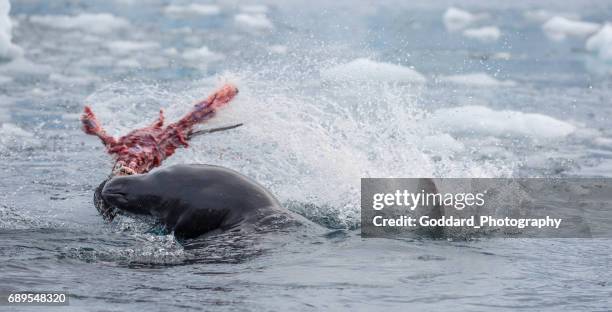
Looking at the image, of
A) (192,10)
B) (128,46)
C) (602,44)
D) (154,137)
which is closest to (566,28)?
(602,44)

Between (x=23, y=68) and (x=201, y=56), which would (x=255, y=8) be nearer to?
(x=201, y=56)

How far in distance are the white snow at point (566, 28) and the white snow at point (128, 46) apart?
29.5ft

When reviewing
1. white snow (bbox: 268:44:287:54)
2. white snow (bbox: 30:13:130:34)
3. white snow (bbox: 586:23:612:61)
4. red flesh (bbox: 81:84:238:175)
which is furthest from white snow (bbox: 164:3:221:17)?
red flesh (bbox: 81:84:238:175)

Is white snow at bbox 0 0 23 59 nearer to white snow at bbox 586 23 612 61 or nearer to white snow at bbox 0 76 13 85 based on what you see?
white snow at bbox 0 76 13 85

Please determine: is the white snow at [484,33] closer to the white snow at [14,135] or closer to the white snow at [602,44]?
the white snow at [602,44]

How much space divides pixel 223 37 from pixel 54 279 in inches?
633

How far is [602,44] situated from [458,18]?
5178 mm

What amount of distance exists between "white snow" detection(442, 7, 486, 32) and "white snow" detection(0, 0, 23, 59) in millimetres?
10154

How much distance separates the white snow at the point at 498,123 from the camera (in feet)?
39.5

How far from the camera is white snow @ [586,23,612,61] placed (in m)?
18.9

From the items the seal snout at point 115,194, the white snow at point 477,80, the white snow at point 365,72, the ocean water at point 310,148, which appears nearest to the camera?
the ocean water at point 310,148

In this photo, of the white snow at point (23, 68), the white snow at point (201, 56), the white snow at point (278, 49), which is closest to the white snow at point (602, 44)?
the white snow at point (278, 49)

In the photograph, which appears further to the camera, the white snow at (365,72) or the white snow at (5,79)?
the white snow at (5,79)

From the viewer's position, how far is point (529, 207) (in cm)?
787
